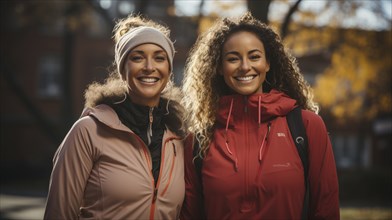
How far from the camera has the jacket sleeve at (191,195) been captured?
3.55m

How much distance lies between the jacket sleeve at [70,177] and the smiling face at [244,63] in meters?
1.19

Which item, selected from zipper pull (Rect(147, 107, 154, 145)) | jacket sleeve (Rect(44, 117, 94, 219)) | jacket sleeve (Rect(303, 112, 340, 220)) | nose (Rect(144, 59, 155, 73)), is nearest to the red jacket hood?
jacket sleeve (Rect(303, 112, 340, 220))

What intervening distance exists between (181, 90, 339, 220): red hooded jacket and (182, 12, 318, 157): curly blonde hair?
273mm

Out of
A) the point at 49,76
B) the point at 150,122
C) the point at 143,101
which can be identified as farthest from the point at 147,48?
the point at 49,76

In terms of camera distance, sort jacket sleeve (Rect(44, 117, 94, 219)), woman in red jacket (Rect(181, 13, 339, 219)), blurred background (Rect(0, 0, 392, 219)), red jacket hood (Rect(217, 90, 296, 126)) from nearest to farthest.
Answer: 1. jacket sleeve (Rect(44, 117, 94, 219))
2. woman in red jacket (Rect(181, 13, 339, 219))
3. red jacket hood (Rect(217, 90, 296, 126))
4. blurred background (Rect(0, 0, 392, 219))

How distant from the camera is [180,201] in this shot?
3.46m

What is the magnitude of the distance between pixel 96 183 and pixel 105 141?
0.29 m


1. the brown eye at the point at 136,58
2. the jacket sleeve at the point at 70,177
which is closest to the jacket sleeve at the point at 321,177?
the brown eye at the point at 136,58

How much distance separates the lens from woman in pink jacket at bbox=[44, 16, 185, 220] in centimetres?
312

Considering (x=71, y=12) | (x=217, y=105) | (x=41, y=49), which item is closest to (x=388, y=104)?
(x=71, y=12)

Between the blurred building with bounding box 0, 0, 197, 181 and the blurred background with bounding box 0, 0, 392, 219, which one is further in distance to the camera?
the blurred building with bounding box 0, 0, 197, 181

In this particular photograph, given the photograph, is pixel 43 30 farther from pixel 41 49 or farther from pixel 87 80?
pixel 87 80

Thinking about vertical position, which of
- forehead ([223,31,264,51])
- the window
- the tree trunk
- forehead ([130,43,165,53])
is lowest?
forehead ([130,43,165,53])

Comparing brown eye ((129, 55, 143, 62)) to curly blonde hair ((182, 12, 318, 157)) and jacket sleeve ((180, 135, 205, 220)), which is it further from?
jacket sleeve ((180, 135, 205, 220))
